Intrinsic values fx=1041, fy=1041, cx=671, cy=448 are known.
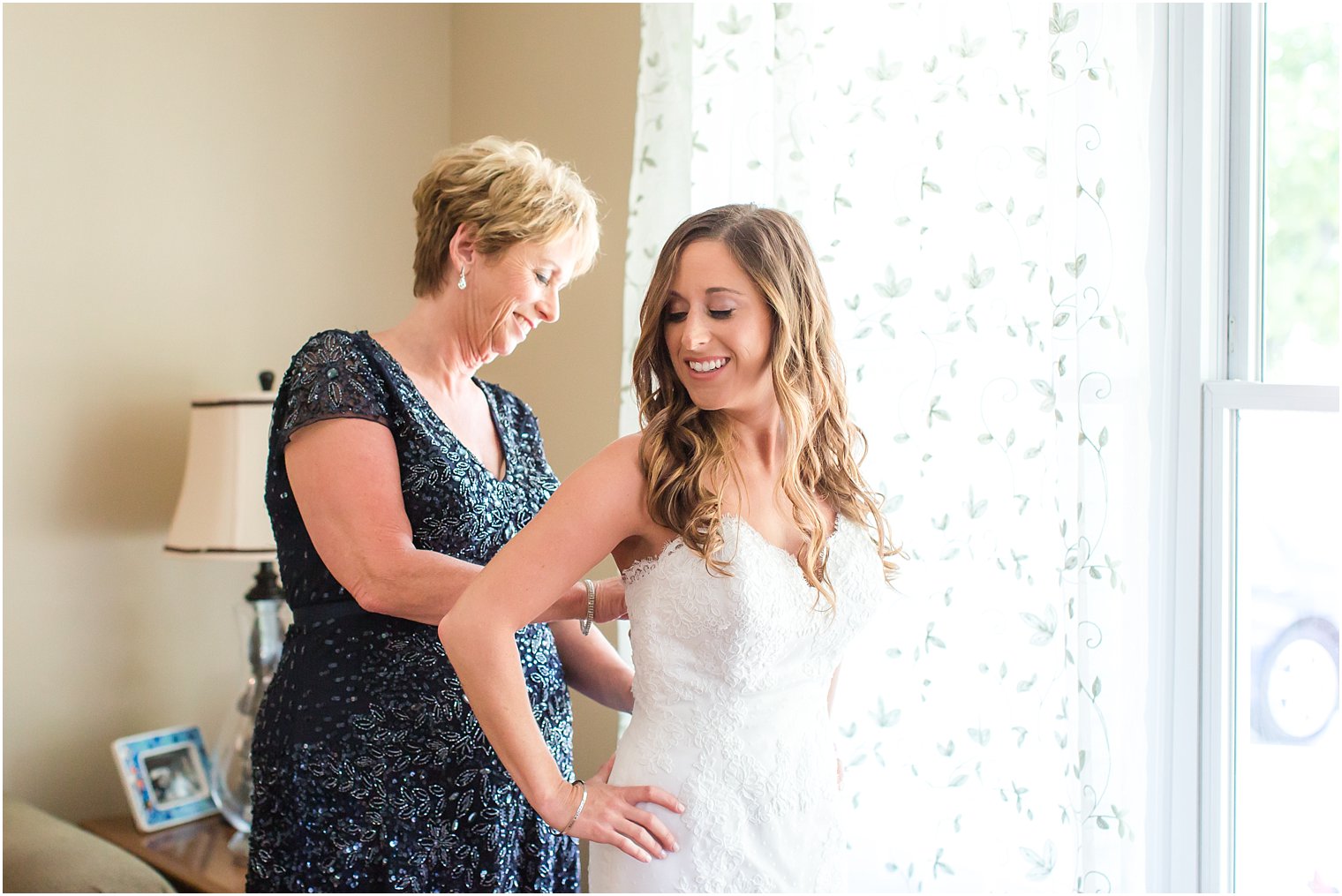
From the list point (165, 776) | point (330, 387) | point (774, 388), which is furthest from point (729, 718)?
point (165, 776)

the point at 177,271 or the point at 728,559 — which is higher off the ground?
the point at 177,271

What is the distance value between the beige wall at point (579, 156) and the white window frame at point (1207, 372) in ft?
4.35

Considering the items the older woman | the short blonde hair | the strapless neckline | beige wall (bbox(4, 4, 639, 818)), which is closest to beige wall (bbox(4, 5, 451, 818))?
beige wall (bbox(4, 4, 639, 818))

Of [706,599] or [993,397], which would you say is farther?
[993,397]

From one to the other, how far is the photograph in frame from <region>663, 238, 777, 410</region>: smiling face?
1.93 m

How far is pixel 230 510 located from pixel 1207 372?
205cm

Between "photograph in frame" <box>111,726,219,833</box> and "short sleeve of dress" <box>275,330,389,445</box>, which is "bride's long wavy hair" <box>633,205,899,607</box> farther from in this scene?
"photograph in frame" <box>111,726,219,833</box>

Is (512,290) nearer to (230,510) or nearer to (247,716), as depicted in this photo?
(230,510)

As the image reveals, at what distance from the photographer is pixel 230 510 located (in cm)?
242

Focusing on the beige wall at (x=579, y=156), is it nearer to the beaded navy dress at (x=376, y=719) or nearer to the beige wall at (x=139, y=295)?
the beige wall at (x=139, y=295)

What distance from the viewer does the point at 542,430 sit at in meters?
2.88

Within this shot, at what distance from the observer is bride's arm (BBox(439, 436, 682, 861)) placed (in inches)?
48.3

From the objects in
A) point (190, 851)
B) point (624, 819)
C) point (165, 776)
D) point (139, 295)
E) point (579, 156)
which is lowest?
point (190, 851)

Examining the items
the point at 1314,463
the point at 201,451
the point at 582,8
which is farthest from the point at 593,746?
the point at 582,8
